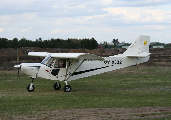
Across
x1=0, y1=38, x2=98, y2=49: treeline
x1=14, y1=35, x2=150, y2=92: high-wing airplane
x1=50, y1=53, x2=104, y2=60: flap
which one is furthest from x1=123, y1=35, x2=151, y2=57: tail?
x1=0, y1=38, x2=98, y2=49: treeline

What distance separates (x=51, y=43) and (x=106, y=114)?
71298 mm

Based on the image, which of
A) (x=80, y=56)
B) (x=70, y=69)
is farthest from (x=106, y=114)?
(x=70, y=69)

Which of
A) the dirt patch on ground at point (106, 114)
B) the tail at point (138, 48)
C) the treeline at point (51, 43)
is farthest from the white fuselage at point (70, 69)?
the treeline at point (51, 43)

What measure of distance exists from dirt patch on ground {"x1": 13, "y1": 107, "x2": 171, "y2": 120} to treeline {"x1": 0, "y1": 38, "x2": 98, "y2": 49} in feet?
224

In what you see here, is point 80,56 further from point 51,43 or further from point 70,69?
point 51,43

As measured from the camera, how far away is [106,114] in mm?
10828

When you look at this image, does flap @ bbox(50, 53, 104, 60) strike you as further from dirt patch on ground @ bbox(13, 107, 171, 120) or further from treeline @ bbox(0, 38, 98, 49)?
treeline @ bbox(0, 38, 98, 49)

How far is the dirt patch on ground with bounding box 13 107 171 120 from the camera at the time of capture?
406 inches

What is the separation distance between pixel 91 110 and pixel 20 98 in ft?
15.7

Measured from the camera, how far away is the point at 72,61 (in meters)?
18.1

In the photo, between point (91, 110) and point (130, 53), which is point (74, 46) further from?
point (91, 110)

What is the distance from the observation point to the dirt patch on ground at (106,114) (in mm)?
10320

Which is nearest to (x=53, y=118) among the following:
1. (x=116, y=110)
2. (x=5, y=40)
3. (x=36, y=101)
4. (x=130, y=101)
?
(x=116, y=110)

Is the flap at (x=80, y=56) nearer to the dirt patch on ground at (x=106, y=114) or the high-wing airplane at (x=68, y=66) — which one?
the high-wing airplane at (x=68, y=66)
